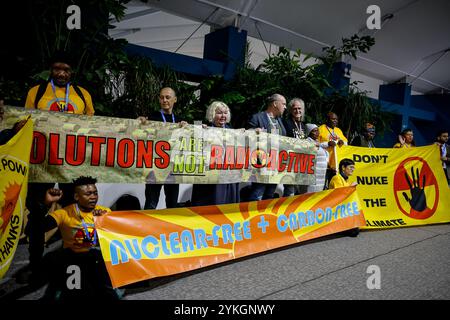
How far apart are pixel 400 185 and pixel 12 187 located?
4.51 metres

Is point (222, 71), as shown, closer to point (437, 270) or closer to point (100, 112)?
point (100, 112)

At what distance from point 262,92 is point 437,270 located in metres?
4.08

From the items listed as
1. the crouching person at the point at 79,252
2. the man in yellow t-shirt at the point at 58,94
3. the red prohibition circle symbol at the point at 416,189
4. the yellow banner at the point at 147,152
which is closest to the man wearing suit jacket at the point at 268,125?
the yellow banner at the point at 147,152

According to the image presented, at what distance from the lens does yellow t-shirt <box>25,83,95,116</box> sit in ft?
9.70

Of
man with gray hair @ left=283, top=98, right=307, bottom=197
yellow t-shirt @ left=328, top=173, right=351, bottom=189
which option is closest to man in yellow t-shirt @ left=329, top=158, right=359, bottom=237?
yellow t-shirt @ left=328, top=173, right=351, bottom=189

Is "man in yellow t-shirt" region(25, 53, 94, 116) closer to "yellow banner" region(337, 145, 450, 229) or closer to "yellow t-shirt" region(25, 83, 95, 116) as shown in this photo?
"yellow t-shirt" region(25, 83, 95, 116)

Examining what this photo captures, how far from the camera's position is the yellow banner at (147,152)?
258cm

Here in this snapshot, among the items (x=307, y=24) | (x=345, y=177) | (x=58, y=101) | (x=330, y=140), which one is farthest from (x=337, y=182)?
(x=307, y=24)

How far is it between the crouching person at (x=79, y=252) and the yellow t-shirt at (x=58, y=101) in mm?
1008

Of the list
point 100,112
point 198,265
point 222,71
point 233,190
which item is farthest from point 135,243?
point 222,71

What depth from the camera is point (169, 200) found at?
3355mm

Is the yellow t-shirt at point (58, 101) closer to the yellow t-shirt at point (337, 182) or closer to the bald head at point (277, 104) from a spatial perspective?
the bald head at point (277, 104)

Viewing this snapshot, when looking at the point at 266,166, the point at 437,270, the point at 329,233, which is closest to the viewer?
the point at 437,270

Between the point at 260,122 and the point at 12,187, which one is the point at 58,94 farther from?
the point at 260,122
